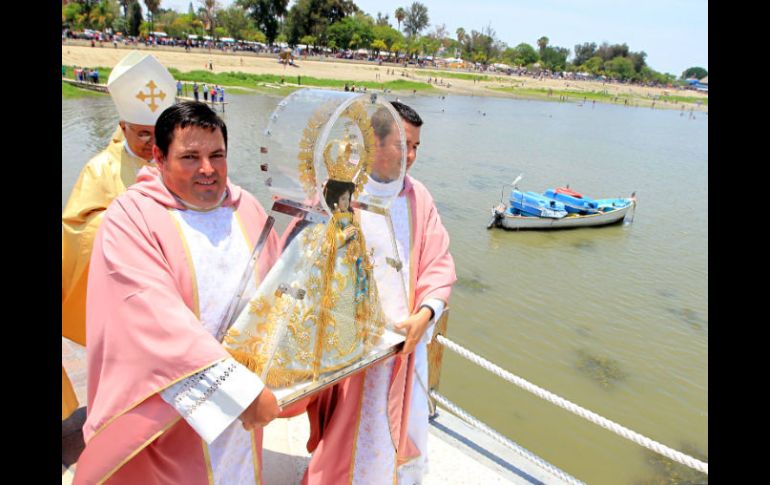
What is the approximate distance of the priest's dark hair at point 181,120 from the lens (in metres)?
1.78

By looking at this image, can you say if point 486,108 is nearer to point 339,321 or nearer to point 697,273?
point 697,273

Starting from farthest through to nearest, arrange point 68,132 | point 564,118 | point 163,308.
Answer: point 564,118
point 68,132
point 163,308

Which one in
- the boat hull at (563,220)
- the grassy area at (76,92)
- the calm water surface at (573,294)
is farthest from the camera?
the grassy area at (76,92)

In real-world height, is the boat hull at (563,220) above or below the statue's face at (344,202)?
below

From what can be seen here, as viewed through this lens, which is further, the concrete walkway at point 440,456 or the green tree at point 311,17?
the green tree at point 311,17

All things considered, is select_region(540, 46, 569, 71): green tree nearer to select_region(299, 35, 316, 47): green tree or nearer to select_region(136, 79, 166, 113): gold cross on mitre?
select_region(299, 35, 316, 47): green tree

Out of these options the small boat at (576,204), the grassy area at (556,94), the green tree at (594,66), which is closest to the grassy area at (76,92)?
the small boat at (576,204)

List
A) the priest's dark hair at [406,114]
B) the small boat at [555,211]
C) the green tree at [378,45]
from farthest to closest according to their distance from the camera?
the green tree at [378,45], the small boat at [555,211], the priest's dark hair at [406,114]

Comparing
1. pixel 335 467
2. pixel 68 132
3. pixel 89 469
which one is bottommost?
pixel 335 467

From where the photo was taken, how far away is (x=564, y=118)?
166 feet

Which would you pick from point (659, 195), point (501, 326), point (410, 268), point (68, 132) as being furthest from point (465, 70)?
point (410, 268)

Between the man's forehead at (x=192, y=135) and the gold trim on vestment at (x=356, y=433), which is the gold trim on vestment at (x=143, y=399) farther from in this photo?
the gold trim on vestment at (x=356, y=433)

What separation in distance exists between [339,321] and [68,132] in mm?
21749

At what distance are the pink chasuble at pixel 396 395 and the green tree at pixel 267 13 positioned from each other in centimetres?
7017
